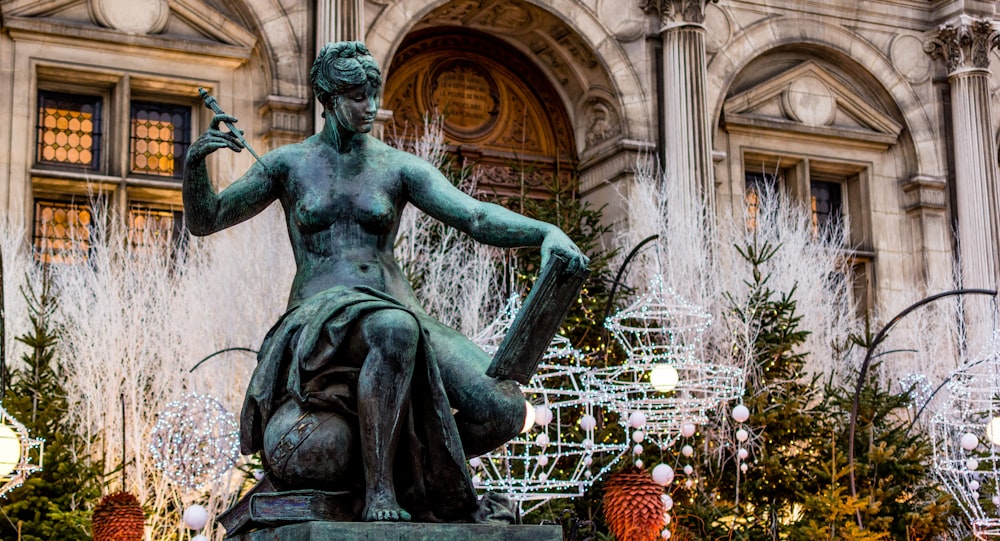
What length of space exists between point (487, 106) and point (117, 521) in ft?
46.9

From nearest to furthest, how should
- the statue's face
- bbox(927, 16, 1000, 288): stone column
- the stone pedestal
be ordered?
the stone pedestal, the statue's face, bbox(927, 16, 1000, 288): stone column

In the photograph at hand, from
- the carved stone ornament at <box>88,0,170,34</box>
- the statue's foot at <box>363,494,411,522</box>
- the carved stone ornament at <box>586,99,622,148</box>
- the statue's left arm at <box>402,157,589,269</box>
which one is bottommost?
the statue's foot at <box>363,494,411,522</box>

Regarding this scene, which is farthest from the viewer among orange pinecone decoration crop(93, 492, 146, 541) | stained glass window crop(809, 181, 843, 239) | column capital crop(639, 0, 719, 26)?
stained glass window crop(809, 181, 843, 239)

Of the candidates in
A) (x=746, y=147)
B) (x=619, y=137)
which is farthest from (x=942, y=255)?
(x=619, y=137)

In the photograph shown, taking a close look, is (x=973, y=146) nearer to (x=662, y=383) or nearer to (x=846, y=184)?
(x=846, y=184)

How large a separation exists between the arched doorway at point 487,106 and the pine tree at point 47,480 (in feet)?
31.7

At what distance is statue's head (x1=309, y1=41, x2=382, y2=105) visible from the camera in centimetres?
540

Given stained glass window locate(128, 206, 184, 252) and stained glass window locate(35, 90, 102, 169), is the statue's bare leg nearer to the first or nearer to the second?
stained glass window locate(128, 206, 184, 252)

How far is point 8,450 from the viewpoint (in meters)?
10.2

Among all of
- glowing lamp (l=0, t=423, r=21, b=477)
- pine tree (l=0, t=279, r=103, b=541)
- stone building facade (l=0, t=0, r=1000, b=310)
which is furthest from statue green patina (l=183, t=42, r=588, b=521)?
stone building facade (l=0, t=0, r=1000, b=310)

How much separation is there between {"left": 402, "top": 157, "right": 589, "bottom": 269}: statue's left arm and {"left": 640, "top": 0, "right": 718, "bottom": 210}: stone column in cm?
1679

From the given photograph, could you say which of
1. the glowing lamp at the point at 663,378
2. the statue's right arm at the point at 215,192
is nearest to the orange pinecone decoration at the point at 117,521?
the glowing lamp at the point at 663,378

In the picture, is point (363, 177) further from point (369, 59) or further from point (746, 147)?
point (746, 147)

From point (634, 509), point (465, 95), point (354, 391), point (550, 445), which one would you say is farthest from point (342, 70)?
point (465, 95)
